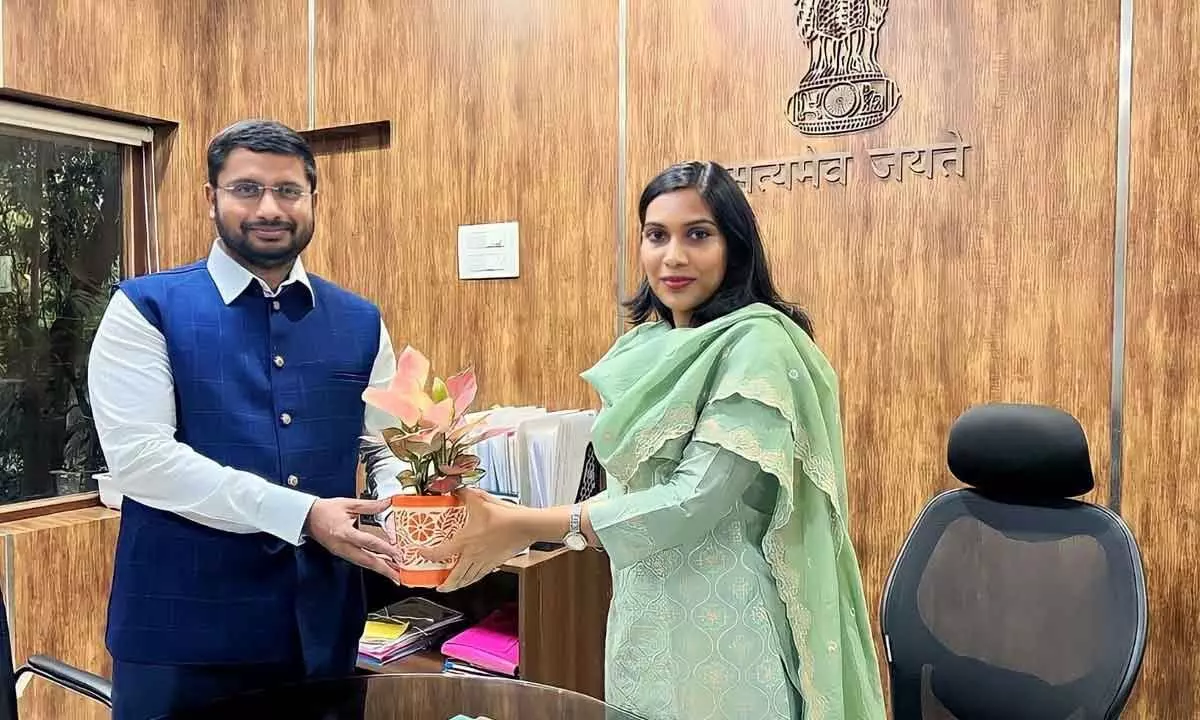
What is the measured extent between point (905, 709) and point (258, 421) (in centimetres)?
129

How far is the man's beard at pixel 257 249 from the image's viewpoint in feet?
5.23

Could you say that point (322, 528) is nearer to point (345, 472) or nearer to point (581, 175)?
point (345, 472)

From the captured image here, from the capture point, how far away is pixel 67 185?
9.65ft

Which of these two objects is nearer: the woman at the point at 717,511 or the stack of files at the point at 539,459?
the woman at the point at 717,511

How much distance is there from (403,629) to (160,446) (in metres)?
1.10

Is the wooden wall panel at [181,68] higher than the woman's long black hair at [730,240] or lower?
higher

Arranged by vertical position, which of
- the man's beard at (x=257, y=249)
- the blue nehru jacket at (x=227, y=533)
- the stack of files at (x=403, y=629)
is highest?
the man's beard at (x=257, y=249)

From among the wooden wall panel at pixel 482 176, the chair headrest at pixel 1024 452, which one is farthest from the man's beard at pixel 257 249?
the chair headrest at pixel 1024 452

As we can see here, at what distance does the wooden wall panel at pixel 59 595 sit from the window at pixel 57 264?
0.24 m

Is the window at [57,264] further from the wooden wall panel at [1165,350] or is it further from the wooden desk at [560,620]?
the wooden wall panel at [1165,350]

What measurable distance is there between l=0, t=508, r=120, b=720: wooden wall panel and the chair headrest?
243 centimetres

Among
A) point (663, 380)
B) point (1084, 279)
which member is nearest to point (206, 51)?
point (663, 380)

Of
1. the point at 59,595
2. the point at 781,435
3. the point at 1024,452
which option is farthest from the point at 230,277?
the point at 59,595

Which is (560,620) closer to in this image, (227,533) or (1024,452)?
(227,533)
